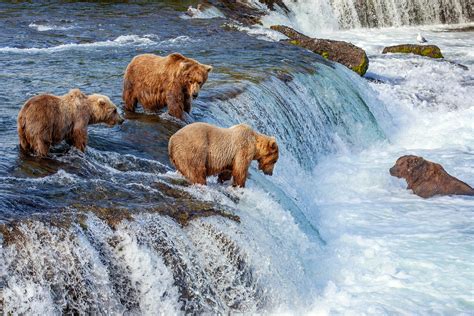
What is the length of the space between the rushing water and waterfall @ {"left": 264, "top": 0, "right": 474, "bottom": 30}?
35.4 feet

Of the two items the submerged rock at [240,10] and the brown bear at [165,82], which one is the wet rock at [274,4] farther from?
the brown bear at [165,82]

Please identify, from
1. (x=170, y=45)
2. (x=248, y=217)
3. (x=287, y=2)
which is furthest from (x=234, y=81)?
(x=287, y=2)

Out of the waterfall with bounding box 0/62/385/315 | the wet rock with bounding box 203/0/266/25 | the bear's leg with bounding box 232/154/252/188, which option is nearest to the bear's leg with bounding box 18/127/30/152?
the waterfall with bounding box 0/62/385/315

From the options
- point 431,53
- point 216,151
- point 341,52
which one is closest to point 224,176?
point 216,151

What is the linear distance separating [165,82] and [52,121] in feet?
8.39

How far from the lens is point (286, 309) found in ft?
25.6

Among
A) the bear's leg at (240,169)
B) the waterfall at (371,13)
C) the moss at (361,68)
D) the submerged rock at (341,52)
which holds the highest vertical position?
the bear's leg at (240,169)

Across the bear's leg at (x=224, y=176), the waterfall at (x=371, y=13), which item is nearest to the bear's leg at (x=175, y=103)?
the bear's leg at (x=224, y=176)

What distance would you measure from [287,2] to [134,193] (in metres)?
23.2

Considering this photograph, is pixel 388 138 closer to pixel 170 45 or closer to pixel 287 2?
pixel 170 45

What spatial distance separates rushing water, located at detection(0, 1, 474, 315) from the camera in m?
6.61

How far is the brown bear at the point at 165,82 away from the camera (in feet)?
33.4

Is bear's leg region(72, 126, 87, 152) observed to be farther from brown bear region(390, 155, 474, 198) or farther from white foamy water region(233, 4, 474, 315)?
brown bear region(390, 155, 474, 198)

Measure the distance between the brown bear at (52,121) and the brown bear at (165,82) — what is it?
182cm
